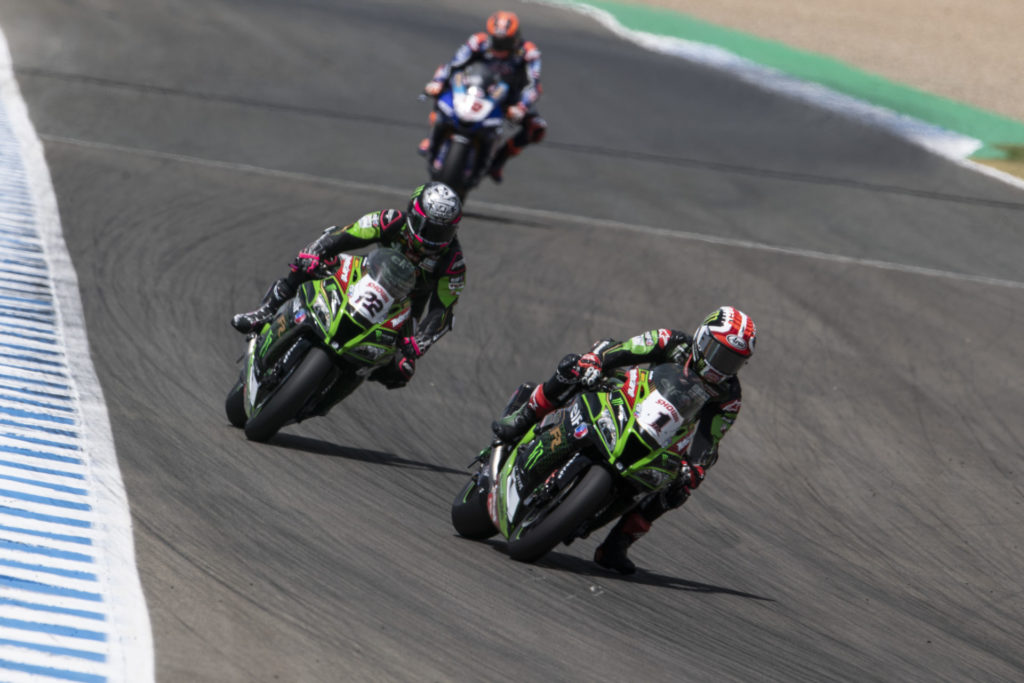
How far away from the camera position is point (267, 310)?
8.97m

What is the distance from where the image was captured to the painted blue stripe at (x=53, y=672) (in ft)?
16.0

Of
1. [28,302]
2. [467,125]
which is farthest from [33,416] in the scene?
[467,125]

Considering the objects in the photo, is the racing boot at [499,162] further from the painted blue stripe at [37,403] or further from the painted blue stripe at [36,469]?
the painted blue stripe at [36,469]

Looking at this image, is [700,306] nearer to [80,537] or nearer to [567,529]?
[567,529]

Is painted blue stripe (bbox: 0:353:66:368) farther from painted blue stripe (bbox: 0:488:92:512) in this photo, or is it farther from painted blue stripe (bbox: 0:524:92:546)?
painted blue stripe (bbox: 0:524:92:546)

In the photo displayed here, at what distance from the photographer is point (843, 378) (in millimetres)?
12188

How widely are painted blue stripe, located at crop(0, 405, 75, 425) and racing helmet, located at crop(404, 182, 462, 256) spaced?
2207 millimetres

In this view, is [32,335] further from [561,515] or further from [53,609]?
[53,609]

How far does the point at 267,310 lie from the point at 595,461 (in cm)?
263

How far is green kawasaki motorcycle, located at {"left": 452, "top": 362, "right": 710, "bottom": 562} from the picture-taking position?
286 inches

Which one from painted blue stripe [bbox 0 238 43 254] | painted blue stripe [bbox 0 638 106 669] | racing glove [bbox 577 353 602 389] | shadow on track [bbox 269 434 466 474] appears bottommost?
painted blue stripe [bbox 0 238 43 254]

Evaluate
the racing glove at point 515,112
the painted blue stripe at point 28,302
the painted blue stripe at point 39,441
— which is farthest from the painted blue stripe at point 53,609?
the racing glove at point 515,112

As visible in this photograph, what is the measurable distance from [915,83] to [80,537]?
2148 cm

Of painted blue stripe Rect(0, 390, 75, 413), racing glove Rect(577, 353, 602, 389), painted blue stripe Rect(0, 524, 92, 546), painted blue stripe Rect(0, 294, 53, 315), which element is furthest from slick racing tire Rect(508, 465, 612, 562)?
painted blue stripe Rect(0, 294, 53, 315)
